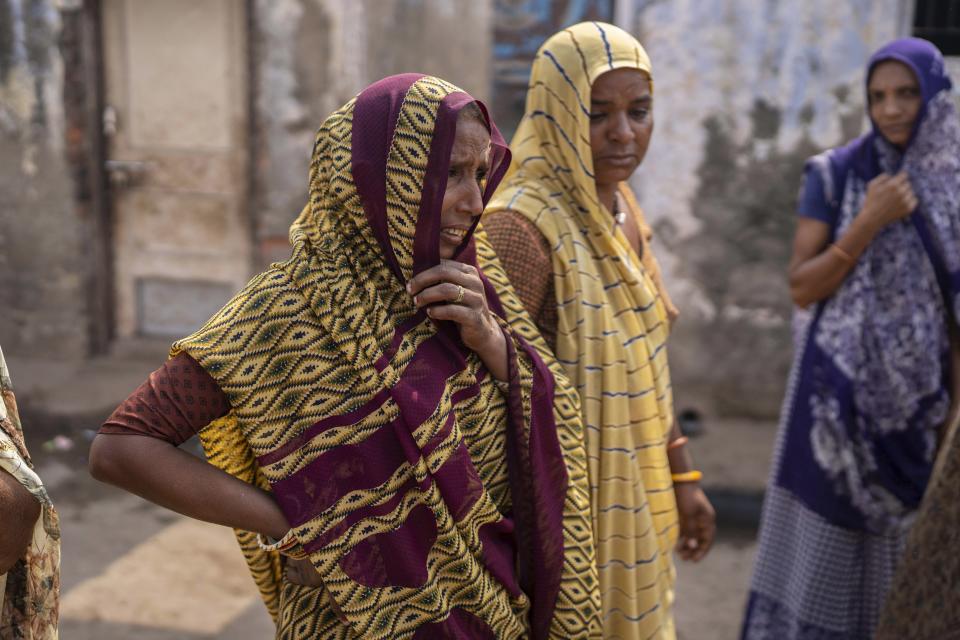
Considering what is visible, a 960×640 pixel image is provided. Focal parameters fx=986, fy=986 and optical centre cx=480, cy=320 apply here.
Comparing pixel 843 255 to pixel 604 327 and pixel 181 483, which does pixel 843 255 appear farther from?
pixel 181 483

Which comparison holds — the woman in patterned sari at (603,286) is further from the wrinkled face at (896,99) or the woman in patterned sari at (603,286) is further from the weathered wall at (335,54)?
the weathered wall at (335,54)

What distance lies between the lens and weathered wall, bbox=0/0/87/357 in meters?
5.71

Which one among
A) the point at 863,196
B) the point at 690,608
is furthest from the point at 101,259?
the point at 863,196

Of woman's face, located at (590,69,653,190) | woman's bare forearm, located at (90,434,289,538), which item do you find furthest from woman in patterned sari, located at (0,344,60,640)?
woman's face, located at (590,69,653,190)

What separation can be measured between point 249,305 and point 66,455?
4088 mm

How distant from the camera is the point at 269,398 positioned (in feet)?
4.92

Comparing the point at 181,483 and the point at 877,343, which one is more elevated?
the point at 181,483

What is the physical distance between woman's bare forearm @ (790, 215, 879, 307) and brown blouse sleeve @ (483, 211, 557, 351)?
1.30 metres

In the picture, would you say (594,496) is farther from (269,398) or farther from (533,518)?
(269,398)

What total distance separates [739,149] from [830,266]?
2.39 meters

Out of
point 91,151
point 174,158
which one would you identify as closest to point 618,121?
point 174,158

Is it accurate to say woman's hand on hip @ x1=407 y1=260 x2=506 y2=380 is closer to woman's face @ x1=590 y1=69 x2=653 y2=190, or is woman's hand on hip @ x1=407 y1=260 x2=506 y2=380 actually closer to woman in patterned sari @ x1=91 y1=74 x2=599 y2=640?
woman in patterned sari @ x1=91 y1=74 x2=599 y2=640

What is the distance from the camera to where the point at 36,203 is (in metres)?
5.88

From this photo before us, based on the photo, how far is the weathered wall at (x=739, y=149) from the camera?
511 cm
